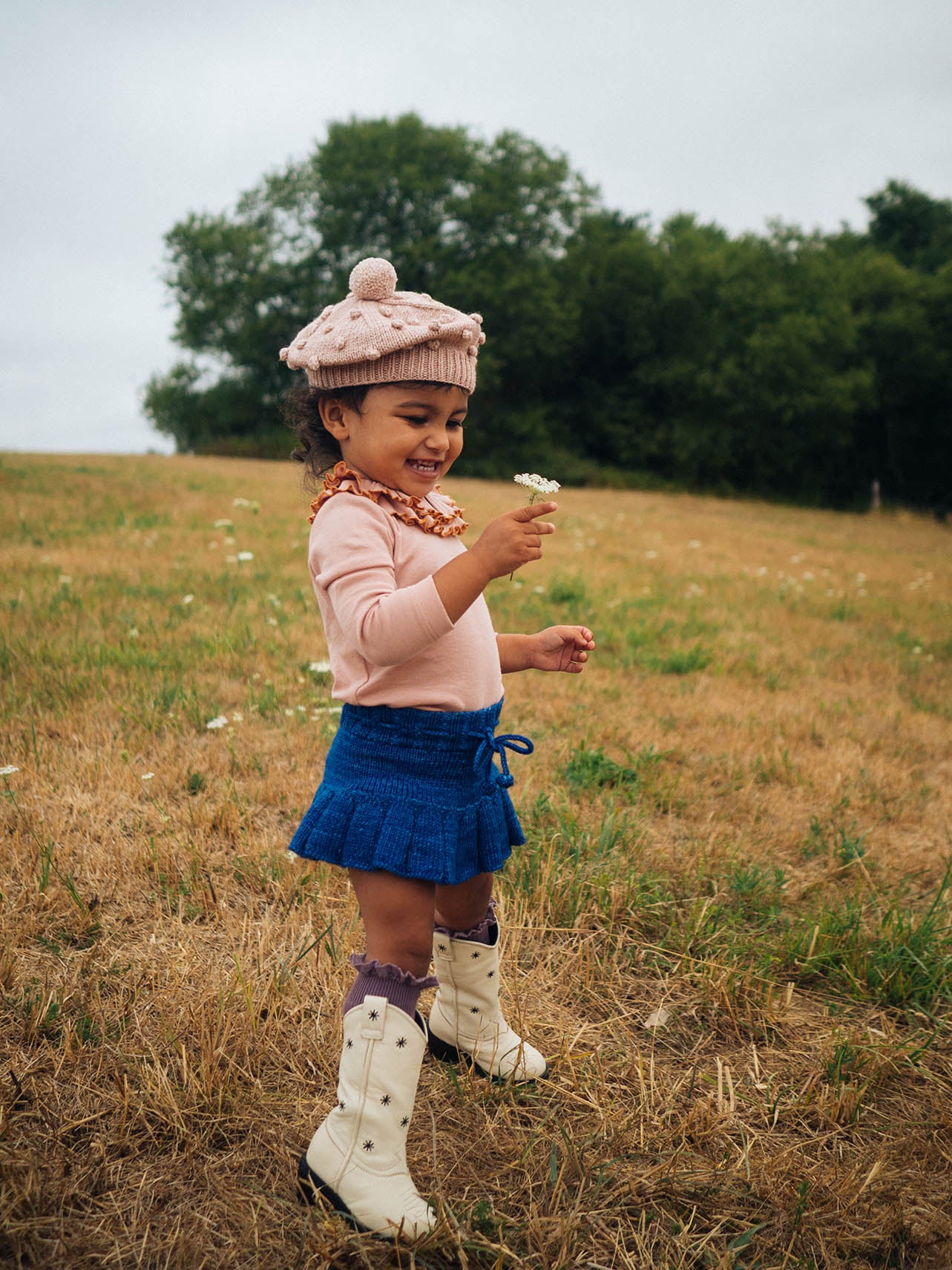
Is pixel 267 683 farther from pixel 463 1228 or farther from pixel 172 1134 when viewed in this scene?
pixel 463 1228

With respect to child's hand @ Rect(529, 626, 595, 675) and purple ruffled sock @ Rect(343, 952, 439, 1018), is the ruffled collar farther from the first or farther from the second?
purple ruffled sock @ Rect(343, 952, 439, 1018)

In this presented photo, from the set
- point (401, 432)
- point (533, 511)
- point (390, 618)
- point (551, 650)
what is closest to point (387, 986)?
point (390, 618)

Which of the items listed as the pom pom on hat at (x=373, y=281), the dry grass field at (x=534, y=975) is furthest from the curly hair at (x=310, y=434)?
the dry grass field at (x=534, y=975)

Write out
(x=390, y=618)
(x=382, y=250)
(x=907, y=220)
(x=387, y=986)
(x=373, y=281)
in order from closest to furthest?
(x=390, y=618) → (x=387, y=986) → (x=373, y=281) → (x=382, y=250) → (x=907, y=220)

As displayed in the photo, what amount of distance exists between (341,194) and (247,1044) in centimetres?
3913

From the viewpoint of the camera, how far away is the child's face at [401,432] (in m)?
1.79

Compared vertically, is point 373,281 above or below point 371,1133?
above

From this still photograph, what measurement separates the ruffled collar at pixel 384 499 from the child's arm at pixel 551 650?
356 mm

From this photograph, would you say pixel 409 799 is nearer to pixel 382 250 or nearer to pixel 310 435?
pixel 310 435

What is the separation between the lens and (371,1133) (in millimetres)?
1662

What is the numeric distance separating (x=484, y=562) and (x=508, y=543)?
59 millimetres

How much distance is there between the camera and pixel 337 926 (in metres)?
2.47

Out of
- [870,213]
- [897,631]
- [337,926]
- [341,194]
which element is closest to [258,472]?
[897,631]

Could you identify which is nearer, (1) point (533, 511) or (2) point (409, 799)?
(1) point (533, 511)
